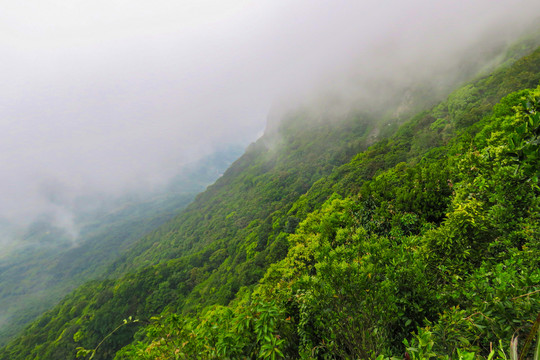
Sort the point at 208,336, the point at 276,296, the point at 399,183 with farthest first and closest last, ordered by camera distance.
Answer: the point at 399,183 → the point at 276,296 → the point at 208,336

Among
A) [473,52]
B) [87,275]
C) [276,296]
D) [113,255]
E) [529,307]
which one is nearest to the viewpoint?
[529,307]

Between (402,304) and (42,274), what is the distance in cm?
27765

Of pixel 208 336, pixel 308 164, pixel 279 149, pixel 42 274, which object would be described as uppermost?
pixel 42 274

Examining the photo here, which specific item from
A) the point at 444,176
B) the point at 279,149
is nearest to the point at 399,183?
the point at 444,176

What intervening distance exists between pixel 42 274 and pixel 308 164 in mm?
243071

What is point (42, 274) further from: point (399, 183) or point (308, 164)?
point (399, 183)

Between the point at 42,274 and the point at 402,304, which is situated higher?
the point at 42,274

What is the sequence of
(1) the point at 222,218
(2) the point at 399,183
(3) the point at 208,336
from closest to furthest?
(3) the point at 208,336 < (2) the point at 399,183 < (1) the point at 222,218

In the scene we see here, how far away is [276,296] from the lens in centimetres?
623

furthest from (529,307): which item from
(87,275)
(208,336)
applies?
(87,275)

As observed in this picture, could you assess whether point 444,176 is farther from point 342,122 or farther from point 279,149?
point 279,149

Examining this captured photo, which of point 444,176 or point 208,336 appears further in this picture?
point 444,176

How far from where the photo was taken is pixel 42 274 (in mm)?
182500

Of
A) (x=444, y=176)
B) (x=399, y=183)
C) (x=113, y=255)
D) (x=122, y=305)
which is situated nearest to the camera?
(x=444, y=176)
